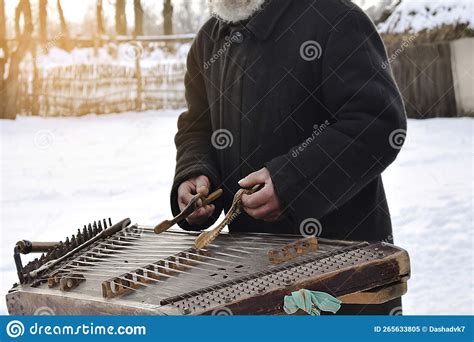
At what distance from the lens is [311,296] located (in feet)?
6.11

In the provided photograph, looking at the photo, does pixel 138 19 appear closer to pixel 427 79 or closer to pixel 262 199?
pixel 427 79

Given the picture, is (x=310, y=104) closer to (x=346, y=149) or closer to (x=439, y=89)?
(x=346, y=149)

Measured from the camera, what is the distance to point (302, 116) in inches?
98.8

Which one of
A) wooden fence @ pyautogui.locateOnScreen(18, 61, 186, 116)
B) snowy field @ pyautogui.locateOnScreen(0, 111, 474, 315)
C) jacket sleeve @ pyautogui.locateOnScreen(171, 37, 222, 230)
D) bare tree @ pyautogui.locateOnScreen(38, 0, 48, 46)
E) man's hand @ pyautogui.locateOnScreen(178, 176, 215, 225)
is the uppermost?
bare tree @ pyautogui.locateOnScreen(38, 0, 48, 46)

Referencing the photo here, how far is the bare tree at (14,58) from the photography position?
1142cm

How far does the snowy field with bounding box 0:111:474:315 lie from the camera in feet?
18.2

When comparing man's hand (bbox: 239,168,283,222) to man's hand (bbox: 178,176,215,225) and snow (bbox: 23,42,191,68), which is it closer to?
man's hand (bbox: 178,176,215,225)

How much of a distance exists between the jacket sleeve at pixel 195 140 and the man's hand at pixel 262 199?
1.26 ft

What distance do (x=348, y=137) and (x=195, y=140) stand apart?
27.9 inches

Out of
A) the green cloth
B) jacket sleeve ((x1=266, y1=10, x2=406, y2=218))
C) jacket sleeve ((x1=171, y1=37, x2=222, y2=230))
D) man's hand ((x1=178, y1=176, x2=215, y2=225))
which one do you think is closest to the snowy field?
jacket sleeve ((x1=171, y1=37, x2=222, y2=230))

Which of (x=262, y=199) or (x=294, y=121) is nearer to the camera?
(x=262, y=199)

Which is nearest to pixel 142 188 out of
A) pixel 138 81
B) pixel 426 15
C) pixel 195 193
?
pixel 195 193

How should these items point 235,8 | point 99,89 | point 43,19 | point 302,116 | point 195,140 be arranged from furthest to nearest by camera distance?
point 99,89
point 43,19
point 195,140
point 235,8
point 302,116

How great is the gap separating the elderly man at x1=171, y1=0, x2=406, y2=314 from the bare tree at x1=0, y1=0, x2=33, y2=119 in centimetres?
884
